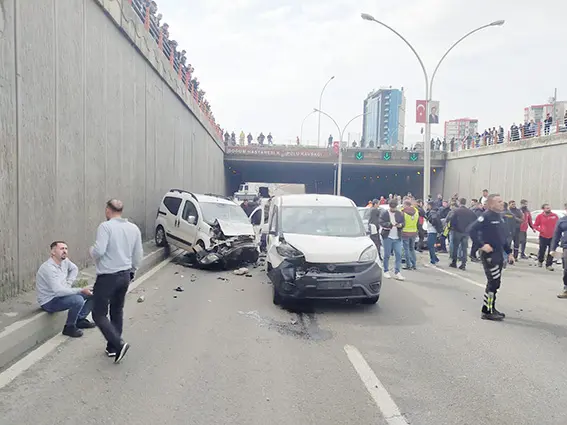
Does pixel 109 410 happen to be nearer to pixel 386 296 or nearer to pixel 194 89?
pixel 386 296

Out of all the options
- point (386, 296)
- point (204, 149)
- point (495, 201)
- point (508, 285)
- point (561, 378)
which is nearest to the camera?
point (561, 378)

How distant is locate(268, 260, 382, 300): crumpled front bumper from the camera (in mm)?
7219

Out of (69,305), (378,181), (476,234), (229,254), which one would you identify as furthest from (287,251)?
(378,181)

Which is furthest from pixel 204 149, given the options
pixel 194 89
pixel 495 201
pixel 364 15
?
pixel 495 201

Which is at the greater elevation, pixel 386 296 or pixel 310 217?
pixel 310 217

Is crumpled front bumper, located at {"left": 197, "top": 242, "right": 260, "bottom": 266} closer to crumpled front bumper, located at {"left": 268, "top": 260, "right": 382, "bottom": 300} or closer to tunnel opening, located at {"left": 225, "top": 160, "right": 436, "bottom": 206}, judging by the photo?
crumpled front bumper, located at {"left": 268, "top": 260, "right": 382, "bottom": 300}

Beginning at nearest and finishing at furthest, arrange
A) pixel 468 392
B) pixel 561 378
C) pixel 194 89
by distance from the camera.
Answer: pixel 468 392 < pixel 561 378 < pixel 194 89

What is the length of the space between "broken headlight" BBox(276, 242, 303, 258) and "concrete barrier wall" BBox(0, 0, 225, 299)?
12.7 ft

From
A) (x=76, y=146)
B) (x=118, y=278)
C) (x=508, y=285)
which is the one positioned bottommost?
(x=508, y=285)

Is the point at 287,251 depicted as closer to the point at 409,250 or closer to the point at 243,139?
the point at 409,250

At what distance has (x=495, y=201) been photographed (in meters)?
7.05

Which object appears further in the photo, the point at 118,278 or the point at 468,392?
the point at 118,278

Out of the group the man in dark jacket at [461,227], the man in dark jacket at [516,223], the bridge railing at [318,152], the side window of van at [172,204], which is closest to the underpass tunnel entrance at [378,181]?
the bridge railing at [318,152]

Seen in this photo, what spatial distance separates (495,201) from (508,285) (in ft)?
13.0
